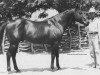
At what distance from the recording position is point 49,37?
10.7 m

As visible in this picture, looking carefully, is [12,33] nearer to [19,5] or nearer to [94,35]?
[94,35]

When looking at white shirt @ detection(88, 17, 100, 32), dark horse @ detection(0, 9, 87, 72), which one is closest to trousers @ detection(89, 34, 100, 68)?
white shirt @ detection(88, 17, 100, 32)

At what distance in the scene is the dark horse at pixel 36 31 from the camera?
10577mm

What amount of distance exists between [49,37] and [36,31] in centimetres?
57

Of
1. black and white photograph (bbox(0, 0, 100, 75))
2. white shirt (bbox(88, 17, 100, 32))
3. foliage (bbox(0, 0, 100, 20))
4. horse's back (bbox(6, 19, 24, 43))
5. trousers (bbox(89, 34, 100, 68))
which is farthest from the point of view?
foliage (bbox(0, 0, 100, 20))

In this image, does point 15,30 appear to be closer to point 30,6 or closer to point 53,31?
point 53,31

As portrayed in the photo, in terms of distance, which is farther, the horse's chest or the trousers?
the trousers

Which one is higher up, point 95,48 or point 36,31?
point 36,31

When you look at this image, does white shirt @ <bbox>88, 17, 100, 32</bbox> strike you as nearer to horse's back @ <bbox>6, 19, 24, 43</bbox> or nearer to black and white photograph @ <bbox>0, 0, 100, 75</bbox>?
black and white photograph @ <bbox>0, 0, 100, 75</bbox>

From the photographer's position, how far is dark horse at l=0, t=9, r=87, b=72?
10577 mm

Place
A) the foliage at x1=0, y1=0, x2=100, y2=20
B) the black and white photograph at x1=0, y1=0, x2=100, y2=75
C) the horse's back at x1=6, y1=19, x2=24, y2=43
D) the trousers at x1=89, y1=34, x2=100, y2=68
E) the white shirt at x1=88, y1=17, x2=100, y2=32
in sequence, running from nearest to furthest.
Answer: the horse's back at x1=6, y1=19, x2=24, y2=43 → the black and white photograph at x1=0, y1=0, x2=100, y2=75 → the white shirt at x1=88, y1=17, x2=100, y2=32 → the trousers at x1=89, y1=34, x2=100, y2=68 → the foliage at x1=0, y1=0, x2=100, y2=20

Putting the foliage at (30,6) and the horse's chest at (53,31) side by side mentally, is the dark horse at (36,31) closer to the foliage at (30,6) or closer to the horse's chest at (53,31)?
the horse's chest at (53,31)

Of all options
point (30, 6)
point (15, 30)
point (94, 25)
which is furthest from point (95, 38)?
point (30, 6)

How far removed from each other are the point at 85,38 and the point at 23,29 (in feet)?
38.7
